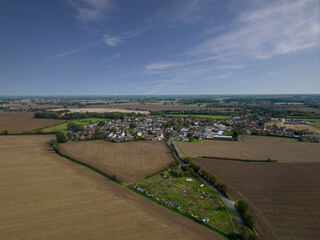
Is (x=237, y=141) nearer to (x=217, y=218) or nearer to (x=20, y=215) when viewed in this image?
(x=217, y=218)

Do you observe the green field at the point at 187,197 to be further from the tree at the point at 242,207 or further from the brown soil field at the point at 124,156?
the brown soil field at the point at 124,156

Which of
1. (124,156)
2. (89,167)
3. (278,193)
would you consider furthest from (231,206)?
(89,167)

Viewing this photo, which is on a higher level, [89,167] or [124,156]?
[124,156]

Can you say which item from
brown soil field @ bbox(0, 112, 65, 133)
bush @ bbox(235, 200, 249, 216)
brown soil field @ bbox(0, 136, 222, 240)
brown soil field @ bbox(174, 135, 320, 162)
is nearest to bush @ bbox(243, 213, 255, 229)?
bush @ bbox(235, 200, 249, 216)

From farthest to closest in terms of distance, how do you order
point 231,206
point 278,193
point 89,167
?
point 89,167
point 278,193
point 231,206

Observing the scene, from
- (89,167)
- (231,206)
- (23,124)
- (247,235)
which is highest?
(23,124)

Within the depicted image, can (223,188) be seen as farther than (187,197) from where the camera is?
Yes

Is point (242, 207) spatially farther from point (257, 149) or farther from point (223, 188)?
point (257, 149)
